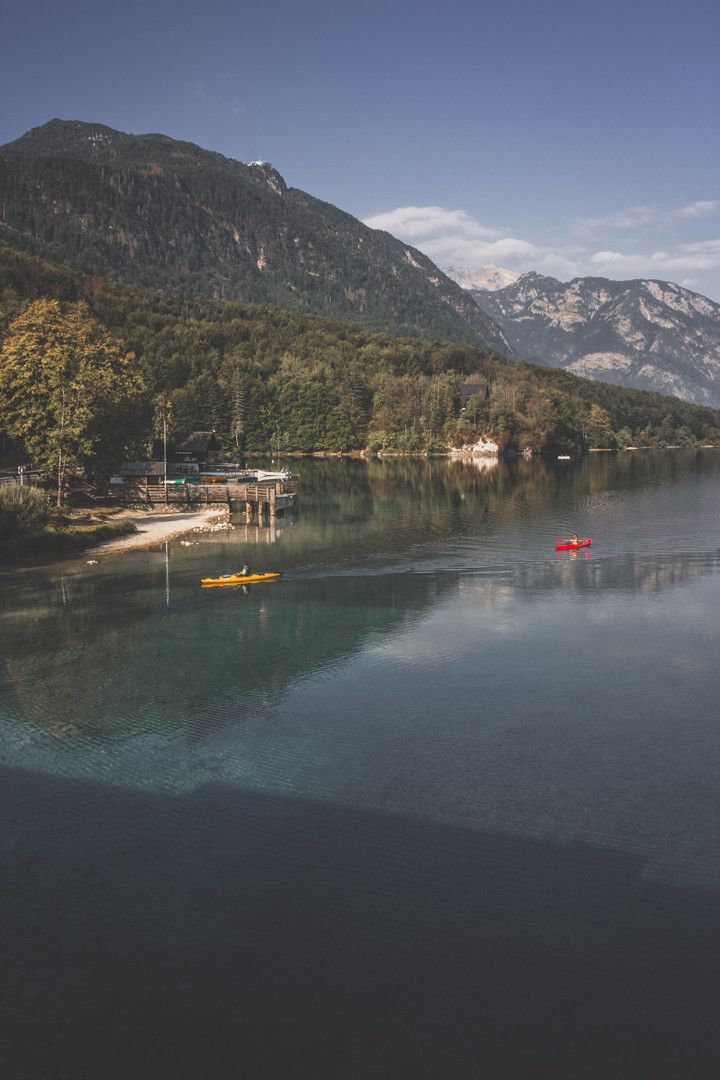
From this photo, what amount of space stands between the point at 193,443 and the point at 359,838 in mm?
117028

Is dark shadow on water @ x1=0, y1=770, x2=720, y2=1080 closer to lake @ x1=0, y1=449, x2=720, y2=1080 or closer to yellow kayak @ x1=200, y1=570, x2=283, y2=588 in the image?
lake @ x1=0, y1=449, x2=720, y2=1080

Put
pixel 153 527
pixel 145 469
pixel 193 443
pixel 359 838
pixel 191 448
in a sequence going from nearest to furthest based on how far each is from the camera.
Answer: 1. pixel 359 838
2. pixel 153 527
3. pixel 145 469
4. pixel 191 448
5. pixel 193 443

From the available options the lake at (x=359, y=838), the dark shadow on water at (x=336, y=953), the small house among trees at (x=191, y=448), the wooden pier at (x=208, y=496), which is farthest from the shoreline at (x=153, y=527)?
the dark shadow on water at (x=336, y=953)

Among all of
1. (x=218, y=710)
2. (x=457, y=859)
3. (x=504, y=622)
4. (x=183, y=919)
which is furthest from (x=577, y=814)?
(x=504, y=622)

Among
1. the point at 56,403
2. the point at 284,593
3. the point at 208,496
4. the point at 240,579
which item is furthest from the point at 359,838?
the point at 208,496

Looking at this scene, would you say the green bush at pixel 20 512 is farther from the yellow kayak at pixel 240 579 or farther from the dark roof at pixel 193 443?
the dark roof at pixel 193 443

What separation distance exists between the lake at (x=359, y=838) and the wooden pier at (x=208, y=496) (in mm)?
44620

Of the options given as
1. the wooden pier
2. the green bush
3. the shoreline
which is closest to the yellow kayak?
the shoreline

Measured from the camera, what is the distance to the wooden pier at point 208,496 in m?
92.2

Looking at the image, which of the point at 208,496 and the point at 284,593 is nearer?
the point at 284,593

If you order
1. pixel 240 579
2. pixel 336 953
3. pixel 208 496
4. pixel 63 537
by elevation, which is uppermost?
pixel 208 496

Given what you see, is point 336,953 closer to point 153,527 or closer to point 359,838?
point 359,838

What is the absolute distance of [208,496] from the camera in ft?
315

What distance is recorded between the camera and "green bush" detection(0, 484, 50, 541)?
204 ft
